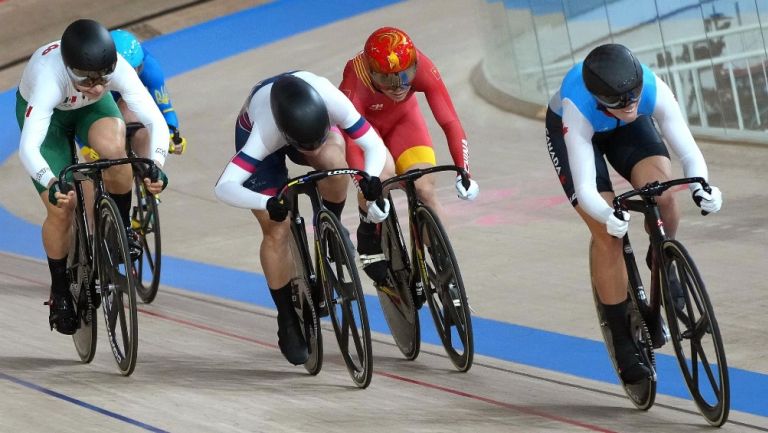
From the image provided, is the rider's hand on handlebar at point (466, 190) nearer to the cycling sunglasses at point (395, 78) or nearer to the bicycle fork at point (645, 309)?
the cycling sunglasses at point (395, 78)

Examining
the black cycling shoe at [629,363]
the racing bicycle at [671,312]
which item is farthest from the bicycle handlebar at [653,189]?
the black cycling shoe at [629,363]

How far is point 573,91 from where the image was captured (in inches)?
166

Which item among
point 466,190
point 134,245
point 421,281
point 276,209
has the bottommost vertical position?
point 421,281

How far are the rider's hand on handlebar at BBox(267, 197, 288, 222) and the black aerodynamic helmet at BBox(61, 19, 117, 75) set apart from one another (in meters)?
0.84

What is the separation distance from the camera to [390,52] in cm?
488

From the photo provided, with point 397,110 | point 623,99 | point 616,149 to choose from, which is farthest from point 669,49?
point 623,99

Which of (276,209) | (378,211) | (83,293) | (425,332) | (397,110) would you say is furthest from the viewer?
(425,332)

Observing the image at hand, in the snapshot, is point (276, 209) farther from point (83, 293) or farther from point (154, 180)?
point (83, 293)

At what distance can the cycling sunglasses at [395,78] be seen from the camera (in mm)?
4930

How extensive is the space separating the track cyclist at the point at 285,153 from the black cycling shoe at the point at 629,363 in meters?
0.98

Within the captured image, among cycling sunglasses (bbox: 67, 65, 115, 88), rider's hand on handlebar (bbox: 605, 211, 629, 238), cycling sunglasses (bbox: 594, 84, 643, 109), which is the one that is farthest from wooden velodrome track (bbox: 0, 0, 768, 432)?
cycling sunglasses (bbox: 67, 65, 115, 88)

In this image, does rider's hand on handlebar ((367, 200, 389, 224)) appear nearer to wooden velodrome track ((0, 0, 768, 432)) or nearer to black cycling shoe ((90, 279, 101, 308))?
wooden velodrome track ((0, 0, 768, 432))

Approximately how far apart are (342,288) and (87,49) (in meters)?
1.26

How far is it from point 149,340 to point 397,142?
4.50ft
